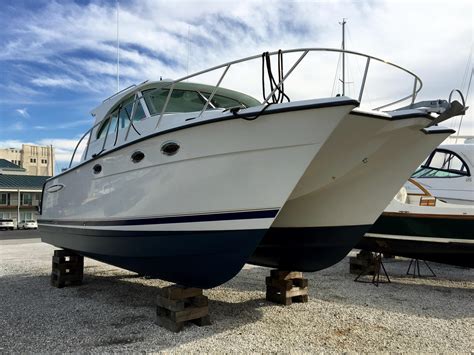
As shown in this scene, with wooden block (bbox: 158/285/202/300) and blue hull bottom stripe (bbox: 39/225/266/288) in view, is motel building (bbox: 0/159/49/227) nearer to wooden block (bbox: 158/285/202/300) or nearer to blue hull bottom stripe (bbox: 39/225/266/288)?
blue hull bottom stripe (bbox: 39/225/266/288)

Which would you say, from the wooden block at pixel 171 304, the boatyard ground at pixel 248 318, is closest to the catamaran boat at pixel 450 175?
the boatyard ground at pixel 248 318

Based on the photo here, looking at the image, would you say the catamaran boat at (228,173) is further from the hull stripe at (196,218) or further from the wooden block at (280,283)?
the wooden block at (280,283)

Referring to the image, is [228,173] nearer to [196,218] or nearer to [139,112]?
[196,218]

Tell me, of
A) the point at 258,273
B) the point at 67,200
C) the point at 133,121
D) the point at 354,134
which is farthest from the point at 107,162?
the point at 258,273

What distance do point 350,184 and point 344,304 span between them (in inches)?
67.4

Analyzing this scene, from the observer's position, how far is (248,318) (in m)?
4.54

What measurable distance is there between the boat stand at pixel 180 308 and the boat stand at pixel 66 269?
286 centimetres

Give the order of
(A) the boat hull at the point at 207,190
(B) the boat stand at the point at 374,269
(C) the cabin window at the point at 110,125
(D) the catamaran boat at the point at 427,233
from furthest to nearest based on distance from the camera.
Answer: (B) the boat stand at the point at 374,269 < (D) the catamaran boat at the point at 427,233 < (C) the cabin window at the point at 110,125 < (A) the boat hull at the point at 207,190

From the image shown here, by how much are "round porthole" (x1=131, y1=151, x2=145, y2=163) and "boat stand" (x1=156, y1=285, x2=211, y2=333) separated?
1.43 metres

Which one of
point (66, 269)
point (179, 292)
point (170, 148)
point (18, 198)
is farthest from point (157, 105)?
point (18, 198)

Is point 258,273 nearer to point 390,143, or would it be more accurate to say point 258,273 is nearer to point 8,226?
point 390,143

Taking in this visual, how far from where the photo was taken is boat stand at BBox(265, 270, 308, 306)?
16.8ft

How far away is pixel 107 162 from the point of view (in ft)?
16.0

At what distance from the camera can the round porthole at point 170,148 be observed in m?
4.01
